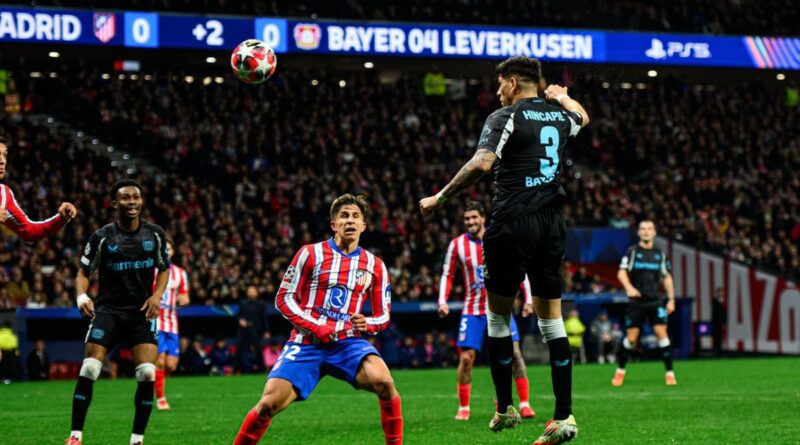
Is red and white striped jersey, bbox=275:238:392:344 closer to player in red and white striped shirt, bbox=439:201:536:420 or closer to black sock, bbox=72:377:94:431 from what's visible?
black sock, bbox=72:377:94:431

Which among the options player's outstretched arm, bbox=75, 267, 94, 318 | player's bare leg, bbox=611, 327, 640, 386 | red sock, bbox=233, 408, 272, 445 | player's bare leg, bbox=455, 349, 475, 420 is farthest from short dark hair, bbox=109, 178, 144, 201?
player's bare leg, bbox=611, 327, 640, 386

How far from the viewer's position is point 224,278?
27266 mm

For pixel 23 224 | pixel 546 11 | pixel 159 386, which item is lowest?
pixel 159 386

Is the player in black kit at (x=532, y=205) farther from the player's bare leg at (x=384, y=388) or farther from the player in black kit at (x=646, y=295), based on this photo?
the player in black kit at (x=646, y=295)

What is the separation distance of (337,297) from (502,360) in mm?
1515

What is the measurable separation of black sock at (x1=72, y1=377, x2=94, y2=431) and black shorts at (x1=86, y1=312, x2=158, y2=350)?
38 cm

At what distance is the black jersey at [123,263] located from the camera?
10.4 metres

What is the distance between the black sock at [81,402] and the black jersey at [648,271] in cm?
1110

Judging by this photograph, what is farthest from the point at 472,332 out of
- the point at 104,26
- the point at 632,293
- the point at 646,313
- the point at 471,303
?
the point at 104,26

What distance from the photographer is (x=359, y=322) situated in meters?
7.98

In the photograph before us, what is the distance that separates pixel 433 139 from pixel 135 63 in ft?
35.0

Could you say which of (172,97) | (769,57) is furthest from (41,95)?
(769,57)

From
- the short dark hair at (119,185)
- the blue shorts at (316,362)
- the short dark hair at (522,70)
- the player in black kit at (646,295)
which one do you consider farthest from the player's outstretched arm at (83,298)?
the player in black kit at (646,295)

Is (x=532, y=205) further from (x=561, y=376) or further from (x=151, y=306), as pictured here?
(x=151, y=306)
